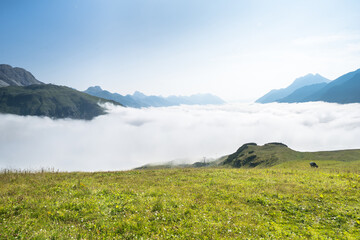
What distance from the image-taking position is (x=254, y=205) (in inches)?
599

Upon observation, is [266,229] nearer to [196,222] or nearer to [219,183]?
[196,222]

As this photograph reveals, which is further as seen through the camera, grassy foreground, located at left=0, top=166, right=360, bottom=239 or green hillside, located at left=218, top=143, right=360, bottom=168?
green hillside, located at left=218, top=143, right=360, bottom=168

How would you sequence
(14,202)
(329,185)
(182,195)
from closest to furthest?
(14,202) → (182,195) → (329,185)

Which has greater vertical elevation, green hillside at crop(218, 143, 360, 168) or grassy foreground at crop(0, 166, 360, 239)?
grassy foreground at crop(0, 166, 360, 239)

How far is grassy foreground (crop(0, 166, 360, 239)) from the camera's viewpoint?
10.2m

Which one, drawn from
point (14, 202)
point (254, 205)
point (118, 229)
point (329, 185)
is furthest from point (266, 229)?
point (14, 202)

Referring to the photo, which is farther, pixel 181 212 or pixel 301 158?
pixel 301 158

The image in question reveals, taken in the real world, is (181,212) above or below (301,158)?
above

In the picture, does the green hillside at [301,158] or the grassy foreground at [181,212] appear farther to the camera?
the green hillside at [301,158]

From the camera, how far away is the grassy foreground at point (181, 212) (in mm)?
10203

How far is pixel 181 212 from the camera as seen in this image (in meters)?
12.8

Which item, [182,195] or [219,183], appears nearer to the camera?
[182,195]

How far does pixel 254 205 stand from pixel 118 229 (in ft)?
36.2

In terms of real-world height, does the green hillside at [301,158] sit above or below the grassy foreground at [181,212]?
below
